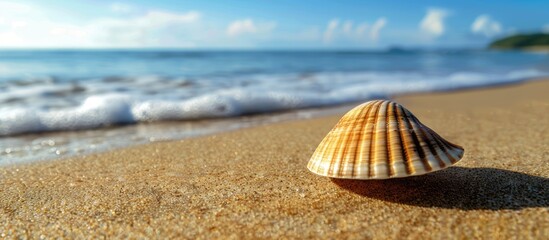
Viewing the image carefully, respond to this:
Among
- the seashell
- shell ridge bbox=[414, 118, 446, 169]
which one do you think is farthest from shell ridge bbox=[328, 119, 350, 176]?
shell ridge bbox=[414, 118, 446, 169]

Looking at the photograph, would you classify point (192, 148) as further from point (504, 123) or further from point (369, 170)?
point (504, 123)

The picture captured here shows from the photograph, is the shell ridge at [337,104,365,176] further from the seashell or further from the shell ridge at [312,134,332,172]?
the shell ridge at [312,134,332,172]

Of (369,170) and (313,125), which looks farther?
(313,125)

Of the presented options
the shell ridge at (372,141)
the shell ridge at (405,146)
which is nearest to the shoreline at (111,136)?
the shell ridge at (372,141)

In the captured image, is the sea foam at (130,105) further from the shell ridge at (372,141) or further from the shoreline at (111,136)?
the shell ridge at (372,141)

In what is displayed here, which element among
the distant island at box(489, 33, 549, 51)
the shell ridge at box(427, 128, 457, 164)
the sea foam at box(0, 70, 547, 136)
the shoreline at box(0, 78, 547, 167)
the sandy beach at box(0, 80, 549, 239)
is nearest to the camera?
the sandy beach at box(0, 80, 549, 239)

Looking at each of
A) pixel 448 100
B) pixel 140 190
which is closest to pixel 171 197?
pixel 140 190

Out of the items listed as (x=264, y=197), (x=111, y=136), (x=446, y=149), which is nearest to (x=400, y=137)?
(x=446, y=149)
